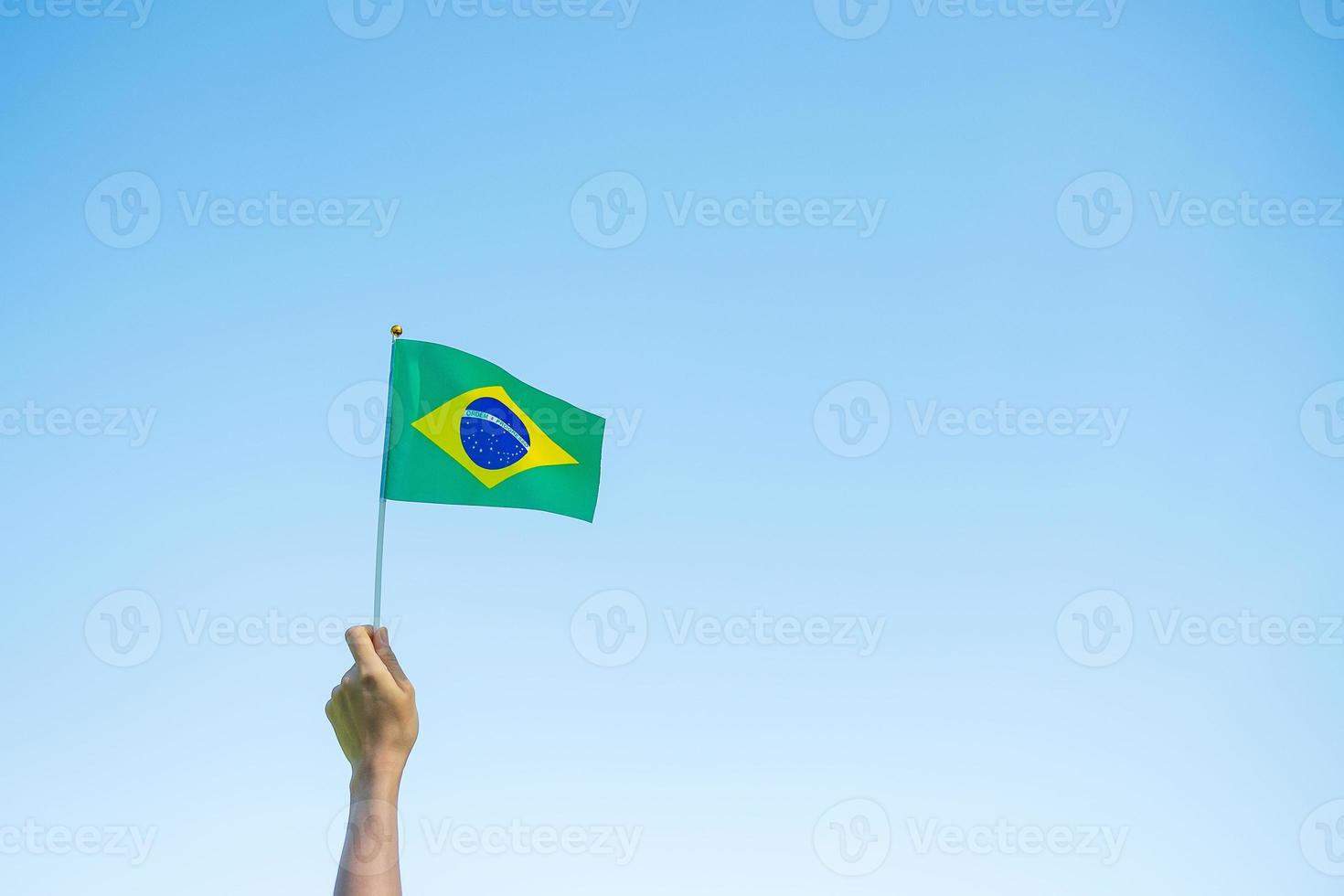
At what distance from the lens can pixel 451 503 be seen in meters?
11.1

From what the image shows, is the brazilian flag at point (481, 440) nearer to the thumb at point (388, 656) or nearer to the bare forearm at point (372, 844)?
the thumb at point (388, 656)

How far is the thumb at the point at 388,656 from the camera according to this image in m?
5.17

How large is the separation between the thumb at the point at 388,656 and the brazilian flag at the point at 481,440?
495 centimetres

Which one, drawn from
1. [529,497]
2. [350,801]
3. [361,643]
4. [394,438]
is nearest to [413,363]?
[394,438]

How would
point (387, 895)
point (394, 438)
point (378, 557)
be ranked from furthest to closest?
point (394, 438), point (378, 557), point (387, 895)

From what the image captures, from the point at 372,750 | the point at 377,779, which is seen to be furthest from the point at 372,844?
the point at 372,750

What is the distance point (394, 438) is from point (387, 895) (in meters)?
6.97

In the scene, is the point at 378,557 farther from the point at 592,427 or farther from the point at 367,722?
the point at 367,722


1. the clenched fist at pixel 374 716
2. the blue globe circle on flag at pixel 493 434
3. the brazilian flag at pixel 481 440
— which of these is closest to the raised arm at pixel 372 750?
the clenched fist at pixel 374 716

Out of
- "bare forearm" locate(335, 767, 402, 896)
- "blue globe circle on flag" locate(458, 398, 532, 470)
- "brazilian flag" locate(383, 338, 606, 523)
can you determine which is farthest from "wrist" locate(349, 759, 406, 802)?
"blue globe circle on flag" locate(458, 398, 532, 470)

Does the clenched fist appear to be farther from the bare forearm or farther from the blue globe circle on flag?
the blue globe circle on flag

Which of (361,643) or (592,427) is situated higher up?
(592,427)

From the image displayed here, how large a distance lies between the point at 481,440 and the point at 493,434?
0.13 metres

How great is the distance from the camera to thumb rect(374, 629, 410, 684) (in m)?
5.17
